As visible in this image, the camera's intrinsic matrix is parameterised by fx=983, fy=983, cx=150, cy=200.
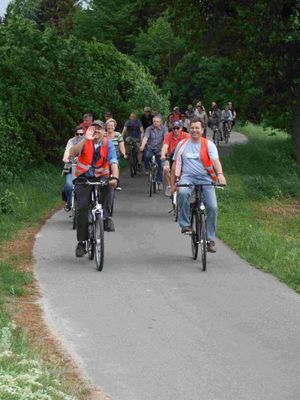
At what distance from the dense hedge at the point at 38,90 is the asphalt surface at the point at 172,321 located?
10.7 meters

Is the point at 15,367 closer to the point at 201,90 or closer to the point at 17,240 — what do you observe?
the point at 17,240

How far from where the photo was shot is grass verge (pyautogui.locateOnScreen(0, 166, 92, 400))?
5.64m

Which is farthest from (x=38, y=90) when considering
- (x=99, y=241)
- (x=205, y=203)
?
(x=99, y=241)

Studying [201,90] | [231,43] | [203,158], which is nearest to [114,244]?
[203,158]

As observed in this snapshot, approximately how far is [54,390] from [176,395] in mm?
1121

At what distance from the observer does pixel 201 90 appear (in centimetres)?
6894

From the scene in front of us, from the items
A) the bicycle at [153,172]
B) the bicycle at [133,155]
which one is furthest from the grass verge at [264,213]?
the bicycle at [133,155]

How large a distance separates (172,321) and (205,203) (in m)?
3.77

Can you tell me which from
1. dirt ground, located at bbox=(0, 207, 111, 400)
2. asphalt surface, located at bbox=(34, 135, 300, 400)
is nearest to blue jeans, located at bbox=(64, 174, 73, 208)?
asphalt surface, located at bbox=(34, 135, 300, 400)

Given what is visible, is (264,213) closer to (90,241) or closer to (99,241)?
(90,241)

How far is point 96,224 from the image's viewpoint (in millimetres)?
12180

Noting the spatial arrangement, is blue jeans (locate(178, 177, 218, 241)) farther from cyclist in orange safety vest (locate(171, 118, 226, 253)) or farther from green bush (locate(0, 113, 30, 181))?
green bush (locate(0, 113, 30, 181))

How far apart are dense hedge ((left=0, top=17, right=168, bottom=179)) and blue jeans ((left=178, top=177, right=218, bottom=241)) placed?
11.5 metres

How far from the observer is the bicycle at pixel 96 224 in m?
11.9
